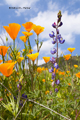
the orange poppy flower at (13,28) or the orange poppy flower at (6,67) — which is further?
the orange poppy flower at (13,28)

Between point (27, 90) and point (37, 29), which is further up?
point (37, 29)

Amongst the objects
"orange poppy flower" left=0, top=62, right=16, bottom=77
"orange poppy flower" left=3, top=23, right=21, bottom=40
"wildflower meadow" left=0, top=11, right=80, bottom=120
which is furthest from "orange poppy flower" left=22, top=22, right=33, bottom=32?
"orange poppy flower" left=0, top=62, right=16, bottom=77

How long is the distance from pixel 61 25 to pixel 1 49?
78 centimetres

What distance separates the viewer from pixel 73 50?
81.7 inches

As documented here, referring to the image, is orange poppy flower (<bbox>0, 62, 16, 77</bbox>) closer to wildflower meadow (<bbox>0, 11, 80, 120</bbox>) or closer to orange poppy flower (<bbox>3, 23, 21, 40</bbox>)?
wildflower meadow (<bbox>0, 11, 80, 120</bbox>)

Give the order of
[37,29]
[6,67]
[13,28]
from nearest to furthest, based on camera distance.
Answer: [6,67], [13,28], [37,29]

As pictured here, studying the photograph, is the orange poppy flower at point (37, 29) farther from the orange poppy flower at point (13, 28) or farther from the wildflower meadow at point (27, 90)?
the orange poppy flower at point (13, 28)

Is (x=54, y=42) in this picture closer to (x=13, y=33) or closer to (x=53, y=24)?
(x=53, y=24)

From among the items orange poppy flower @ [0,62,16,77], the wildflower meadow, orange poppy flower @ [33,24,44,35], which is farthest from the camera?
orange poppy flower @ [33,24,44,35]

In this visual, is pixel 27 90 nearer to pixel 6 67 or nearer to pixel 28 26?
pixel 6 67

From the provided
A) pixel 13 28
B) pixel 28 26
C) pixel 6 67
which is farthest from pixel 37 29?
pixel 6 67

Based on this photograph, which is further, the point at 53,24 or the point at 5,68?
the point at 53,24

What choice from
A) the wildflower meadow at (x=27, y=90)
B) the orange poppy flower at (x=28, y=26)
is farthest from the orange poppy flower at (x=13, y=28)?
the orange poppy flower at (x=28, y=26)

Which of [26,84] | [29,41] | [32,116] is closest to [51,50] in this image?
[29,41]
